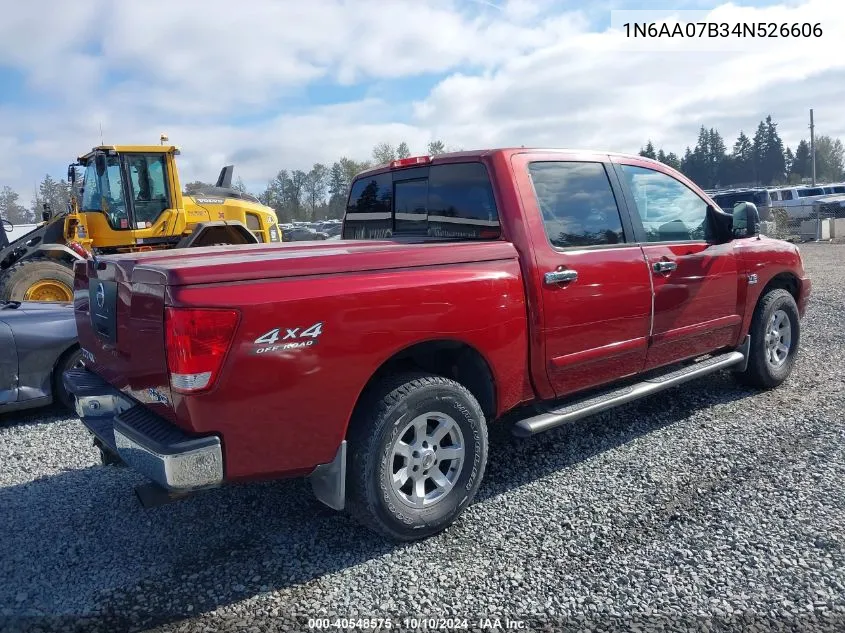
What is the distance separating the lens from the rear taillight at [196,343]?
255 cm

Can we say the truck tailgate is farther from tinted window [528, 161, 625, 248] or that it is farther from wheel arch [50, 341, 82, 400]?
tinted window [528, 161, 625, 248]

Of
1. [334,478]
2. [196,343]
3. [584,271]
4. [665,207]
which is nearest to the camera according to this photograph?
[196,343]

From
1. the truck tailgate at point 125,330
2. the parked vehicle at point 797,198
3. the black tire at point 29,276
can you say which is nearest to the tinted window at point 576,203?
the truck tailgate at point 125,330

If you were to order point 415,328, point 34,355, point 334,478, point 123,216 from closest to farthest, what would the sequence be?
1. point 334,478
2. point 415,328
3. point 34,355
4. point 123,216

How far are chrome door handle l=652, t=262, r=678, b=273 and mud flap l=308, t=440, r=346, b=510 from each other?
2.46m

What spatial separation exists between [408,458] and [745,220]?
11.0 ft

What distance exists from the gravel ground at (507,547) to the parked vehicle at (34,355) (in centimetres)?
60

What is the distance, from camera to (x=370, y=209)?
4.86 metres

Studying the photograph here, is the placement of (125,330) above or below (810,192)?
below

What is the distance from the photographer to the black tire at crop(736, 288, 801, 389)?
530cm

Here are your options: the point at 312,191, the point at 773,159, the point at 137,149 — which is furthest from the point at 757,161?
the point at 137,149

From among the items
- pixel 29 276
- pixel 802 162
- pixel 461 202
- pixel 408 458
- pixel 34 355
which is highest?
pixel 802 162

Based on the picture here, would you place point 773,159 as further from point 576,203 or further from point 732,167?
point 576,203

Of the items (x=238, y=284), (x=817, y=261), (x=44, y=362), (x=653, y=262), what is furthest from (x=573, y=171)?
(x=817, y=261)
